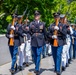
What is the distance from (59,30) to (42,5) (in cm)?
1025

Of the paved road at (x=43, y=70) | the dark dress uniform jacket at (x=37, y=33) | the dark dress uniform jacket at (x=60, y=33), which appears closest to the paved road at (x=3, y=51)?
the paved road at (x=43, y=70)

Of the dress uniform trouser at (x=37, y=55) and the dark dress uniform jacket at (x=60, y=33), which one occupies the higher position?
the dark dress uniform jacket at (x=60, y=33)

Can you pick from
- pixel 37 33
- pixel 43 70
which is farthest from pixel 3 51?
pixel 37 33

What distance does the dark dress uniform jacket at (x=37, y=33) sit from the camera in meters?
10.2

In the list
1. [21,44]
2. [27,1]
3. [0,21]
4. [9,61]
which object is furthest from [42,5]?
[21,44]

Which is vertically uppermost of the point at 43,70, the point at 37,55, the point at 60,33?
the point at 60,33

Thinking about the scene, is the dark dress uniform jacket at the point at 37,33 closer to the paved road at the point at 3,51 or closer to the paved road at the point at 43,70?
the paved road at the point at 43,70

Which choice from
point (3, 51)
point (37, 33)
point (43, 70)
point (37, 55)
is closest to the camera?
point (37, 55)

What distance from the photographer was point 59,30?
10156mm

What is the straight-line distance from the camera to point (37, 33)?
1031 cm

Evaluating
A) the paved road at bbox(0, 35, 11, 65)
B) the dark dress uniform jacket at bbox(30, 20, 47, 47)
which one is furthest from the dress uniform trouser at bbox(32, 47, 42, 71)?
the paved road at bbox(0, 35, 11, 65)

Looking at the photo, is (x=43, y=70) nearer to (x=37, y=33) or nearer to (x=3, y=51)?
(x=37, y=33)

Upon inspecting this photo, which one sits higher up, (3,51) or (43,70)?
(3,51)

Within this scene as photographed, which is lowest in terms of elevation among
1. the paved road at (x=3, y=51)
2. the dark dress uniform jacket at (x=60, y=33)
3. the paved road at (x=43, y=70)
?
the paved road at (x=43, y=70)
